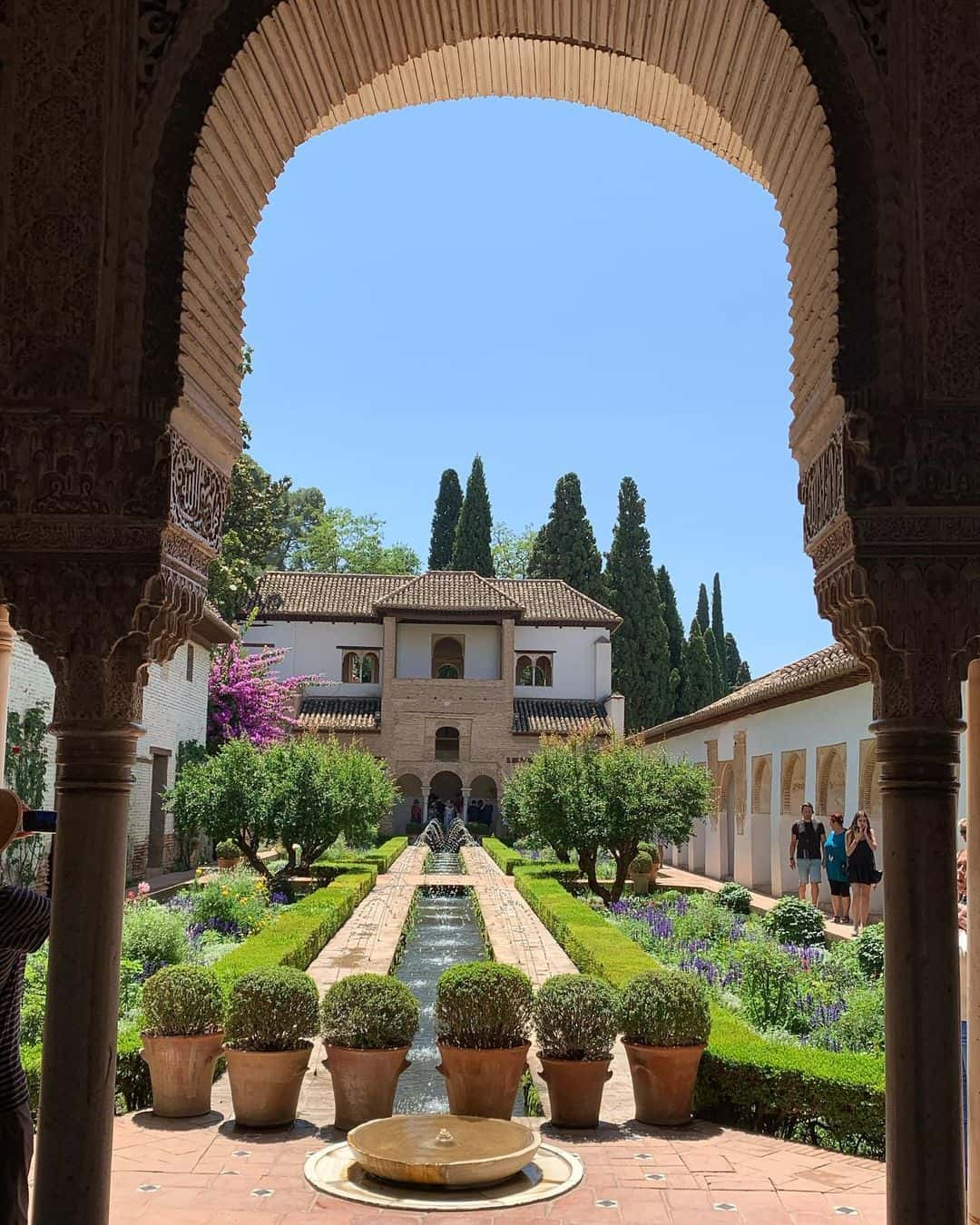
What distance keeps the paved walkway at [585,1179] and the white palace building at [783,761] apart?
7997mm

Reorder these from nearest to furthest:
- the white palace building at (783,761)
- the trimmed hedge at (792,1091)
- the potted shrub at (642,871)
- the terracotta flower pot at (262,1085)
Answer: the trimmed hedge at (792,1091), the terracotta flower pot at (262,1085), the white palace building at (783,761), the potted shrub at (642,871)

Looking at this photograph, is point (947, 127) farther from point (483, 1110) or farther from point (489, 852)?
point (489, 852)

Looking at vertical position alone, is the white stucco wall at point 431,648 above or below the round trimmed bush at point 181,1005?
above

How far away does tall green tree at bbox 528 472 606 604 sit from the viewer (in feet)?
156

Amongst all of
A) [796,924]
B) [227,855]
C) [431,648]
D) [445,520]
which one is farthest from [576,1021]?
[445,520]

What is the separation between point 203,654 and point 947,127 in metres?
23.1

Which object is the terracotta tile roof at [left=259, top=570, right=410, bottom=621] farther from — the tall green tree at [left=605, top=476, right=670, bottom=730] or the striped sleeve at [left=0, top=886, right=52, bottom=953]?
the striped sleeve at [left=0, top=886, right=52, bottom=953]

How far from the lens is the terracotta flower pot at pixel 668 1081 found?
6727 millimetres

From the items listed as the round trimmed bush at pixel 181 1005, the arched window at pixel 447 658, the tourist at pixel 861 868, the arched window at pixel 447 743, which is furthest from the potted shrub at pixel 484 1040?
the arched window at pixel 447 658

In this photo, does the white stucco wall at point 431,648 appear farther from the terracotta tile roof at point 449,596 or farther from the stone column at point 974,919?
the stone column at point 974,919

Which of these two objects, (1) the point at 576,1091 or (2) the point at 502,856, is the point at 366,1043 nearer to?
(1) the point at 576,1091

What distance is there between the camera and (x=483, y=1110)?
6.67 meters

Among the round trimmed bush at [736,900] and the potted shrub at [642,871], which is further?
the potted shrub at [642,871]

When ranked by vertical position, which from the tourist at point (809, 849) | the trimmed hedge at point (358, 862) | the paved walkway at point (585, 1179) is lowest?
the paved walkway at point (585, 1179)
